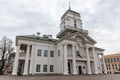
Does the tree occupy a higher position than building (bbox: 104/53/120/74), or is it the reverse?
the tree

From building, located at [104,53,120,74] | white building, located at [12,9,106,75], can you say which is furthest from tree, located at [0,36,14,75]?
building, located at [104,53,120,74]

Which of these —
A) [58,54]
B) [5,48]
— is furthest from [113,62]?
[5,48]

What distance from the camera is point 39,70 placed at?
2422 cm

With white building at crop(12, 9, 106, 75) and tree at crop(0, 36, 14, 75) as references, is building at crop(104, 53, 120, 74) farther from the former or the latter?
tree at crop(0, 36, 14, 75)

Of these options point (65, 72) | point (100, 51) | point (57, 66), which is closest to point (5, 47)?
point (57, 66)

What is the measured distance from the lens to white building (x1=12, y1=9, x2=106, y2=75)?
23.6 metres

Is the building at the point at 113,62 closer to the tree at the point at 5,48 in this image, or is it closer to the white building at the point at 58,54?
the white building at the point at 58,54

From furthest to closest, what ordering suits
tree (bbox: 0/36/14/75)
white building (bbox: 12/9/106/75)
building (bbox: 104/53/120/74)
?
1. building (bbox: 104/53/120/74)
2. tree (bbox: 0/36/14/75)
3. white building (bbox: 12/9/106/75)

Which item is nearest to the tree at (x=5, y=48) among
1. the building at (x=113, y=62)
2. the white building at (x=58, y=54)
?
the white building at (x=58, y=54)

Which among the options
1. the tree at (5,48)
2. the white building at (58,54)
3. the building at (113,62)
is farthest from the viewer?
the building at (113,62)

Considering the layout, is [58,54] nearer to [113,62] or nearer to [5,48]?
[5,48]

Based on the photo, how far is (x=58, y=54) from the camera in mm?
26484

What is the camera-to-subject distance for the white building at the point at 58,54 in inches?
928

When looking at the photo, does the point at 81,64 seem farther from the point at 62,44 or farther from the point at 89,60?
the point at 62,44
